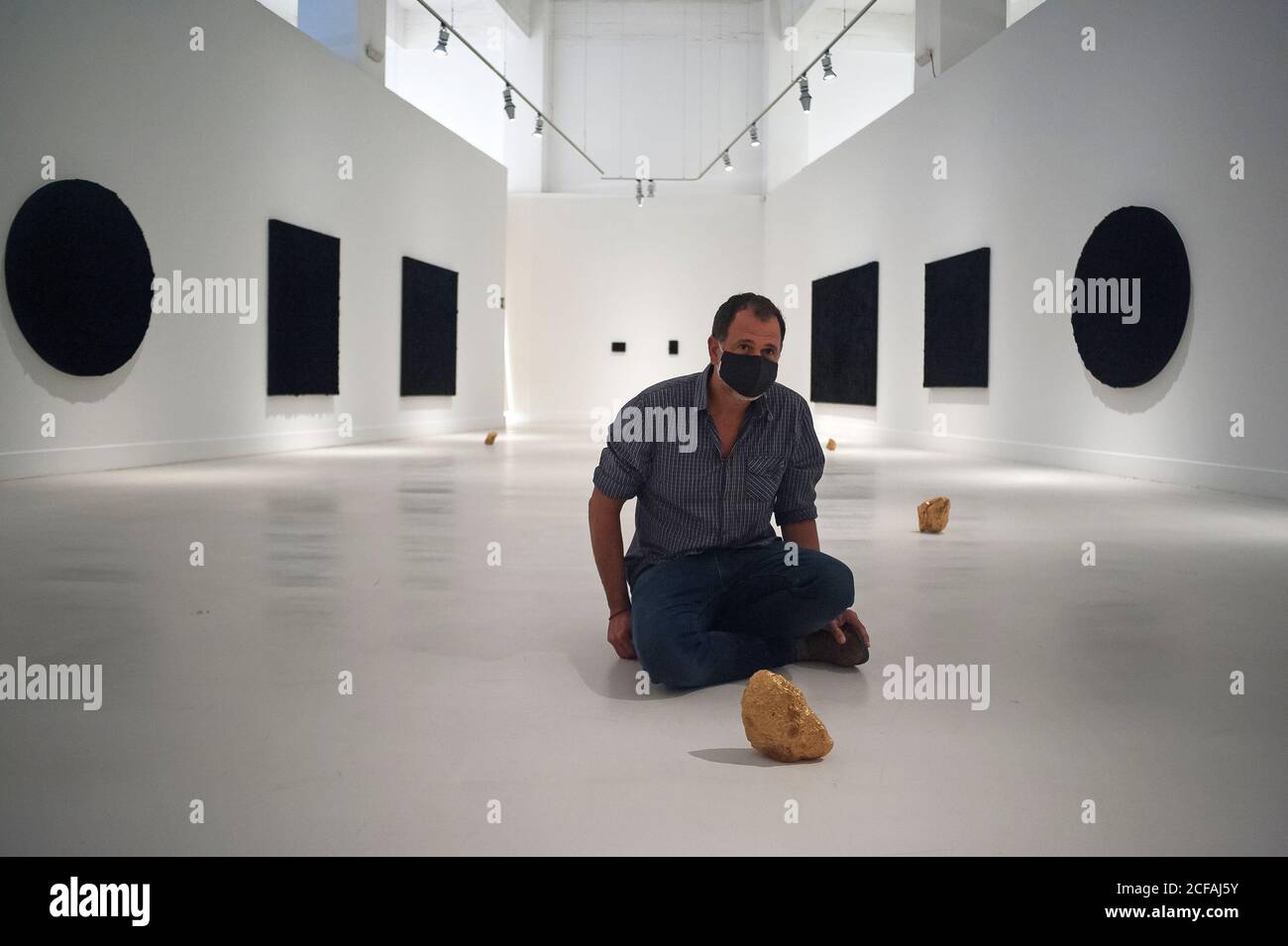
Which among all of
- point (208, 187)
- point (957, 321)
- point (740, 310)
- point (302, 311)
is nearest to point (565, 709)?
point (740, 310)

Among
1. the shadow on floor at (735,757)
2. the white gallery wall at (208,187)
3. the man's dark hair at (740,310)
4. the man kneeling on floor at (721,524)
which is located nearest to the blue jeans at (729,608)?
the man kneeling on floor at (721,524)

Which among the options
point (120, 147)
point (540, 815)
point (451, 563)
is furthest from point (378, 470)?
point (540, 815)

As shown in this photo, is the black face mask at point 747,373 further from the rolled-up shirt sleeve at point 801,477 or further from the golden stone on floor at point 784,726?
the golden stone on floor at point 784,726

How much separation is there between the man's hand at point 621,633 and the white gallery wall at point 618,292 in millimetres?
16565

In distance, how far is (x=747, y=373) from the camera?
2.54m

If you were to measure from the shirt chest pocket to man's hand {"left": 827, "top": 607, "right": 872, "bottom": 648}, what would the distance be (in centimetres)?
34

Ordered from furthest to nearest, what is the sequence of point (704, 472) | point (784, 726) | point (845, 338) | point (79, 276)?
point (845, 338), point (79, 276), point (704, 472), point (784, 726)

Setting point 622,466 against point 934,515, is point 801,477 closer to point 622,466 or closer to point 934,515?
point 622,466

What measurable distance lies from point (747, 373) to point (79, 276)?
644 cm

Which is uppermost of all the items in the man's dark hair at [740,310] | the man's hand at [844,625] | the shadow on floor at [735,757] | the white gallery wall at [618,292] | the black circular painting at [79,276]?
the white gallery wall at [618,292]

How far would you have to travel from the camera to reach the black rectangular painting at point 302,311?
10.1m

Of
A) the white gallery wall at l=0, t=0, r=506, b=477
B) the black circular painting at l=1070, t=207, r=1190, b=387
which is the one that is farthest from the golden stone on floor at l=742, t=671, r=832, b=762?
the black circular painting at l=1070, t=207, r=1190, b=387

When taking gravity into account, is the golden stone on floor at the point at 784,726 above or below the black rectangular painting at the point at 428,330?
below
